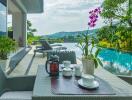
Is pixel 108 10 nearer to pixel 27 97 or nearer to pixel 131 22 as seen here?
pixel 131 22

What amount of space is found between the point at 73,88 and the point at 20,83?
1161mm

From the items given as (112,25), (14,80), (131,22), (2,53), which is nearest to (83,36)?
(14,80)

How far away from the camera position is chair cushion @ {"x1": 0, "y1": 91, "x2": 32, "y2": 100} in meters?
2.77

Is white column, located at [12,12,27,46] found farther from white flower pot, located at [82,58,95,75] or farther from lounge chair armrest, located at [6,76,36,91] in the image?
white flower pot, located at [82,58,95,75]

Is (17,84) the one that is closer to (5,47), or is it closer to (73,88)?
(73,88)

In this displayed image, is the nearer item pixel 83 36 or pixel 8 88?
pixel 83 36

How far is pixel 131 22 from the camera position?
11.8m

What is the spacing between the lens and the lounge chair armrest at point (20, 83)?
122 inches

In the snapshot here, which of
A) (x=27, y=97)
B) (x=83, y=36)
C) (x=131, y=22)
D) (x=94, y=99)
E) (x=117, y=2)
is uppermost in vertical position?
(x=117, y=2)

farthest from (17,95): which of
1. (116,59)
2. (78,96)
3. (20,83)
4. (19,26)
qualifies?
(19,26)

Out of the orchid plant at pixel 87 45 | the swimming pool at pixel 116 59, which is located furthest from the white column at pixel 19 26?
the orchid plant at pixel 87 45

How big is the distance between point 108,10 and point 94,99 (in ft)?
38.4

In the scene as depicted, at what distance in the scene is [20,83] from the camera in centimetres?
311

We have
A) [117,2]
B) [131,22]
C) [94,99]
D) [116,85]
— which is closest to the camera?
[94,99]
